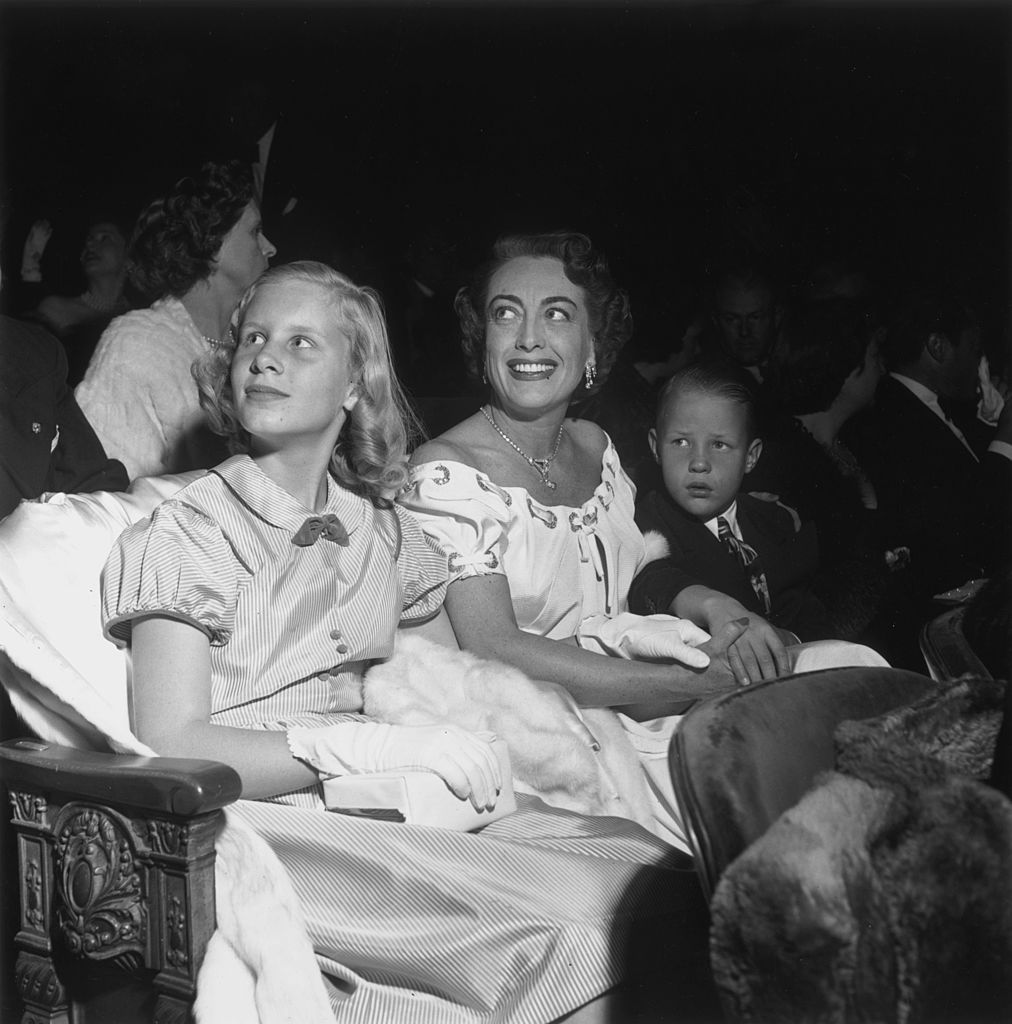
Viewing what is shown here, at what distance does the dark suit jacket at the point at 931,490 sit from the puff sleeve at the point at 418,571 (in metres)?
1.27

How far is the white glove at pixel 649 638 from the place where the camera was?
256 centimetres

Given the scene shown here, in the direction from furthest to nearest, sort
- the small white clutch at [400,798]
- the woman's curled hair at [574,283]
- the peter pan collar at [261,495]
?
1. the woman's curled hair at [574,283]
2. the peter pan collar at [261,495]
3. the small white clutch at [400,798]

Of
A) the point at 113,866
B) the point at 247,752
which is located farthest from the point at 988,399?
the point at 113,866

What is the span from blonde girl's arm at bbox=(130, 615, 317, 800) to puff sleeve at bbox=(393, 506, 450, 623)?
46 cm

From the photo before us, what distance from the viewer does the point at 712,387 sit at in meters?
2.90

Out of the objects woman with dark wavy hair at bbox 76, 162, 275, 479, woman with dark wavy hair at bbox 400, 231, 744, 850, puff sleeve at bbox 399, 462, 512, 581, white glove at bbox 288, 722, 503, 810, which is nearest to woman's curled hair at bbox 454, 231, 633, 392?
woman with dark wavy hair at bbox 400, 231, 744, 850

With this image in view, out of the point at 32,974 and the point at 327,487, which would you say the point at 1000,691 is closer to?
the point at 327,487

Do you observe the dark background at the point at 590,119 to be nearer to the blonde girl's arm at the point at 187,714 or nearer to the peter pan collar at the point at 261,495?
the peter pan collar at the point at 261,495

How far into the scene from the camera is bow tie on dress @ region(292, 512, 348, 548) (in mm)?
2209

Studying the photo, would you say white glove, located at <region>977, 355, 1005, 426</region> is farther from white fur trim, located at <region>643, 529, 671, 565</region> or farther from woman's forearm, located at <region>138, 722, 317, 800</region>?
woman's forearm, located at <region>138, 722, 317, 800</region>

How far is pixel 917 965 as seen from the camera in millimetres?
1332

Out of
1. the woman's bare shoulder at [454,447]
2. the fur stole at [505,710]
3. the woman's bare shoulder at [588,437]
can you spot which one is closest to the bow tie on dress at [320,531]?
the fur stole at [505,710]

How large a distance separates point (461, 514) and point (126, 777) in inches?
38.6

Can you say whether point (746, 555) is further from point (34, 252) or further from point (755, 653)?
point (34, 252)
